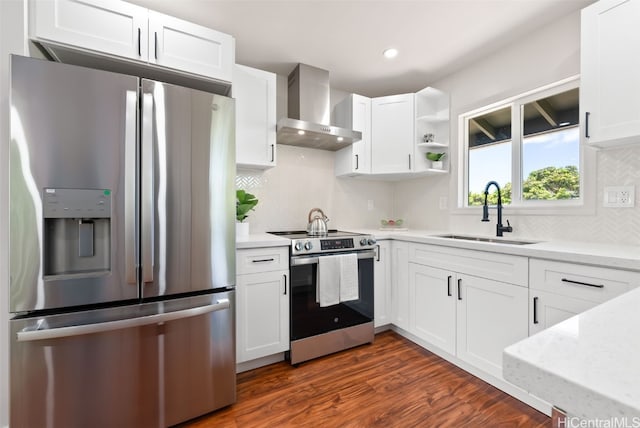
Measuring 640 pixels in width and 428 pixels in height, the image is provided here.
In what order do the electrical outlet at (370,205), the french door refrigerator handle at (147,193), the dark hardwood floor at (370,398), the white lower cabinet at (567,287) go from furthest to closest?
1. the electrical outlet at (370,205)
2. the dark hardwood floor at (370,398)
3. the french door refrigerator handle at (147,193)
4. the white lower cabinet at (567,287)

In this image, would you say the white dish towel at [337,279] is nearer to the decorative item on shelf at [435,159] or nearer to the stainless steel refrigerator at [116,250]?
the stainless steel refrigerator at [116,250]

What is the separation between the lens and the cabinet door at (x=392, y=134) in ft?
8.78

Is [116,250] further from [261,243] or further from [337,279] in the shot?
[337,279]

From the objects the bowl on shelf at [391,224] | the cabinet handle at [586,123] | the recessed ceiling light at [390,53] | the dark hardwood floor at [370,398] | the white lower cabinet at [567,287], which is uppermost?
the recessed ceiling light at [390,53]

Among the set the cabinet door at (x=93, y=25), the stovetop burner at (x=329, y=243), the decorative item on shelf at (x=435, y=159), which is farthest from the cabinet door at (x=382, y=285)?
the cabinet door at (x=93, y=25)

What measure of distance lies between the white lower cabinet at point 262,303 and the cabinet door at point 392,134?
142 cm

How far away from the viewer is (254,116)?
2.20 meters

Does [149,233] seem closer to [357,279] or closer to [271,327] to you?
[271,327]

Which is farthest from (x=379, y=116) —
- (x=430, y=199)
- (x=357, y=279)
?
(x=357, y=279)

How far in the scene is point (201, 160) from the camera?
149cm

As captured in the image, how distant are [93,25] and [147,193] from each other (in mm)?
953

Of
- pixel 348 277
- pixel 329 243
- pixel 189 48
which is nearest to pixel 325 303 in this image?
pixel 348 277

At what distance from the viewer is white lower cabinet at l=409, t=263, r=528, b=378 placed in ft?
5.35

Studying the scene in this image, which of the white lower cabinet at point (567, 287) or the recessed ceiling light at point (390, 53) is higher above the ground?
the recessed ceiling light at point (390, 53)
